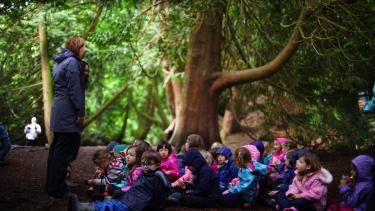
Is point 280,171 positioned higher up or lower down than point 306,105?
lower down

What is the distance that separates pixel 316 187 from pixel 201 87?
583 centimetres

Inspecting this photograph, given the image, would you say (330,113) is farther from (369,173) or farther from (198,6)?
(369,173)

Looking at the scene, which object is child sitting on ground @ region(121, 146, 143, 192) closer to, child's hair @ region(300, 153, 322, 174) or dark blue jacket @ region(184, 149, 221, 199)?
dark blue jacket @ region(184, 149, 221, 199)

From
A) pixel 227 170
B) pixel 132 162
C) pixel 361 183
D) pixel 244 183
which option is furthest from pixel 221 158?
pixel 361 183

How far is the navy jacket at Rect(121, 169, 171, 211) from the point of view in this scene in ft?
19.0

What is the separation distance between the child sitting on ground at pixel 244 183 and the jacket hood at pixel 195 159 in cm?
51

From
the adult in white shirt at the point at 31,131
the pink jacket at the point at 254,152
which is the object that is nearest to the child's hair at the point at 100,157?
the pink jacket at the point at 254,152

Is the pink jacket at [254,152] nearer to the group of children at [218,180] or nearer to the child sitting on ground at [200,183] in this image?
the group of children at [218,180]

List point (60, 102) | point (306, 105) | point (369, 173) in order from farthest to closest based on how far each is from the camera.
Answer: point (306, 105)
point (60, 102)
point (369, 173)

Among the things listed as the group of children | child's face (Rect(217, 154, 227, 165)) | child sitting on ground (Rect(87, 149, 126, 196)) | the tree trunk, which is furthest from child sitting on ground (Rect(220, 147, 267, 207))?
the tree trunk

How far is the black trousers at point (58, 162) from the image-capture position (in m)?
6.21

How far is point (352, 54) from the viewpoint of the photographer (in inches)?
403

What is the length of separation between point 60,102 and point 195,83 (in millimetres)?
5783

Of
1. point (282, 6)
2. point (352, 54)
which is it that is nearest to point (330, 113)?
point (352, 54)
